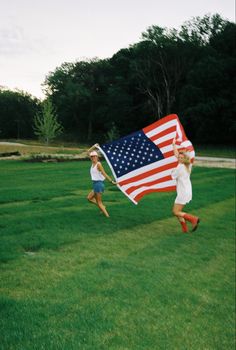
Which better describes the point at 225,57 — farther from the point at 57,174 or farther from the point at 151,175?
the point at 151,175

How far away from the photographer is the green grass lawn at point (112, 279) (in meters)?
5.88

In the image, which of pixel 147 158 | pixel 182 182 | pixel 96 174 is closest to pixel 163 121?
pixel 147 158

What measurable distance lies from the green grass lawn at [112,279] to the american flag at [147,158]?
4.73 ft

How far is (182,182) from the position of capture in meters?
10.1

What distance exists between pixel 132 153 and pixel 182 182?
1.77 metres

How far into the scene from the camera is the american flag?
10.6m

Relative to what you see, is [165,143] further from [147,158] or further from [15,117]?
[15,117]

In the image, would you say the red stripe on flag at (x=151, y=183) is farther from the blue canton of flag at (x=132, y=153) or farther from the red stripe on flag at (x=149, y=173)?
the blue canton of flag at (x=132, y=153)

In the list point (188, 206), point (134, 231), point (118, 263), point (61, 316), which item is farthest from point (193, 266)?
point (188, 206)

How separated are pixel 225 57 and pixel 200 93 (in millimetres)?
8201

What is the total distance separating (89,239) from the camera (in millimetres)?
10133

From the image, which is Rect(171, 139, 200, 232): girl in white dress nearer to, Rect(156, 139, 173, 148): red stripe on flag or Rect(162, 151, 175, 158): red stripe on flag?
Rect(156, 139, 173, 148): red stripe on flag

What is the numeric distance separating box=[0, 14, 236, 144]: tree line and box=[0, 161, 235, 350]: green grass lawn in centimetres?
5018

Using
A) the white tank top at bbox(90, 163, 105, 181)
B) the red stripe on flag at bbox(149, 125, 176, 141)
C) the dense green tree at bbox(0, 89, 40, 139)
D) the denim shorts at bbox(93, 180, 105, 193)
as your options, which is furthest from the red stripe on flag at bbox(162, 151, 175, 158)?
the dense green tree at bbox(0, 89, 40, 139)
